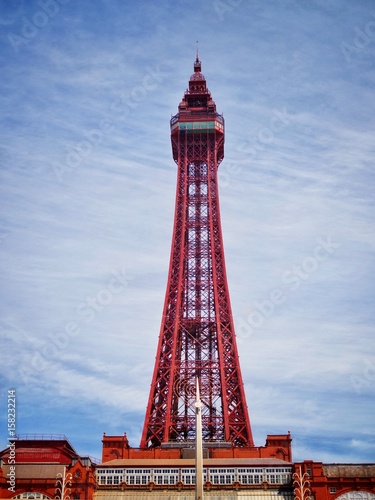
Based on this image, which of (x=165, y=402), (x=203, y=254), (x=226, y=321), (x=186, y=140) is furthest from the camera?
(x=186, y=140)

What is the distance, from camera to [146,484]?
5722 centimetres

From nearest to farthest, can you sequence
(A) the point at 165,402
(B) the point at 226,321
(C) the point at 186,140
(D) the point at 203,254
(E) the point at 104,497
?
(E) the point at 104,497, (A) the point at 165,402, (B) the point at 226,321, (D) the point at 203,254, (C) the point at 186,140

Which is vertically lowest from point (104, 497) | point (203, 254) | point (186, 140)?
point (104, 497)

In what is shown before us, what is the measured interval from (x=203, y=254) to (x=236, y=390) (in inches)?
700

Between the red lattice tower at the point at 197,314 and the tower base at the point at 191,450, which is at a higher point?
the red lattice tower at the point at 197,314

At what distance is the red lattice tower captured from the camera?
68875 millimetres

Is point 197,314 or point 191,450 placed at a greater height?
point 197,314

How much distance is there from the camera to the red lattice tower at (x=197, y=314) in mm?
68875

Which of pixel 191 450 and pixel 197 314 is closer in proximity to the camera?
pixel 191 450

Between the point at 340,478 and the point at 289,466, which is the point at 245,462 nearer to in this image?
the point at 289,466

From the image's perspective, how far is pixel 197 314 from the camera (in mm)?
77250

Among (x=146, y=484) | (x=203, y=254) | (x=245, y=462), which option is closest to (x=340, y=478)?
(x=245, y=462)

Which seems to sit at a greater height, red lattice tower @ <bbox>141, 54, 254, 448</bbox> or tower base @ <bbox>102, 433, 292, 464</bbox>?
red lattice tower @ <bbox>141, 54, 254, 448</bbox>

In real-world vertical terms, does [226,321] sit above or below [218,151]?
below
